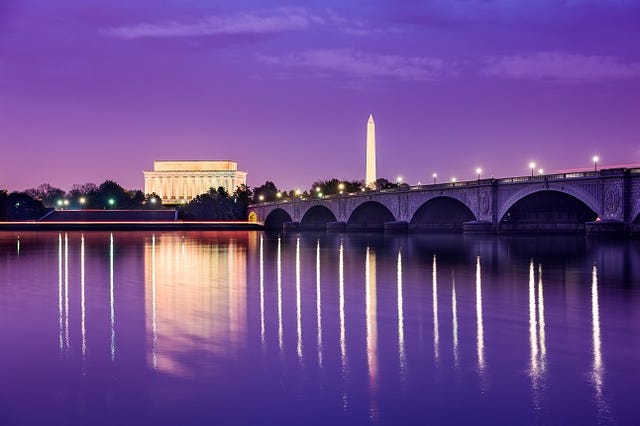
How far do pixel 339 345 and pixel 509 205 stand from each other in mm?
67610

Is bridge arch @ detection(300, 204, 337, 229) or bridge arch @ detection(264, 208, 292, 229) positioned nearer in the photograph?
bridge arch @ detection(300, 204, 337, 229)

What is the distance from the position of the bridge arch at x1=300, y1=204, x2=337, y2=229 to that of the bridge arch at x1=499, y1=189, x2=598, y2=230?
2415 inches

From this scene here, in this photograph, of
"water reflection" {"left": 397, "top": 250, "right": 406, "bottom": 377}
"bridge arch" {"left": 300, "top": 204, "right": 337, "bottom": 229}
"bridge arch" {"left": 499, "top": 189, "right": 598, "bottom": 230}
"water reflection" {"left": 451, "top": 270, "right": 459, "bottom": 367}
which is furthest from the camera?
"bridge arch" {"left": 300, "top": 204, "right": 337, "bottom": 229}

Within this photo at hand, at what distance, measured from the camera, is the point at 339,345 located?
19.3 metres

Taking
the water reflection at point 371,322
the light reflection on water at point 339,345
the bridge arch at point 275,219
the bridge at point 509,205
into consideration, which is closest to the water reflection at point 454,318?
the light reflection on water at point 339,345

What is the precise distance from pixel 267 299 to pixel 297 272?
41.5ft

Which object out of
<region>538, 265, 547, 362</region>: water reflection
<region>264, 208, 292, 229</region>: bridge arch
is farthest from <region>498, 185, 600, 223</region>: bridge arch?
<region>264, 208, 292, 229</region>: bridge arch

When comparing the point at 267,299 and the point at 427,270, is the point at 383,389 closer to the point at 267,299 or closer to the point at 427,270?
the point at 267,299

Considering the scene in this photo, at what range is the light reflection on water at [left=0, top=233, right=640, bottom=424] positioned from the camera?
1418cm

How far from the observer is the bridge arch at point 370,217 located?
417ft

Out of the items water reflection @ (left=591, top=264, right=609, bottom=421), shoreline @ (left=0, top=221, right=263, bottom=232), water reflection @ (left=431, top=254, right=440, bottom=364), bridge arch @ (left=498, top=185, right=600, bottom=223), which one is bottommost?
water reflection @ (left=591, top=264, right=609, bottom=421)

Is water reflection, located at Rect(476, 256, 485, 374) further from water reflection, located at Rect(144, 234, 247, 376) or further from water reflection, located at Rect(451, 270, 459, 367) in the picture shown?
water reflection, located at Rect(144, 234, 247, 376)

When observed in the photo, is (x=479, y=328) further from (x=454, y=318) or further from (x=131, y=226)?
(x=131, y=226)

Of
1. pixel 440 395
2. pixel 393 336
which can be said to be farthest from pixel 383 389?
pixel 393 336
